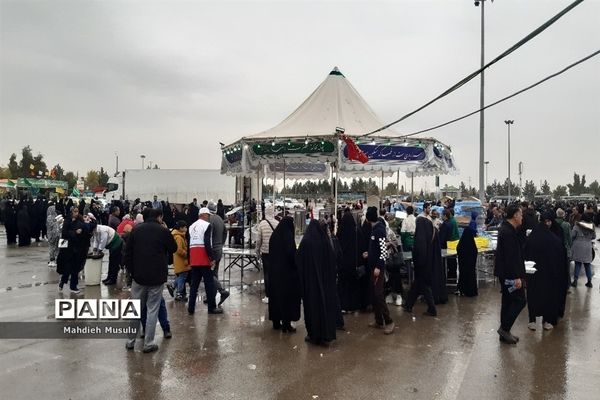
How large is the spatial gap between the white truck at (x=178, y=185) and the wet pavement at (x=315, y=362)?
27.7 m

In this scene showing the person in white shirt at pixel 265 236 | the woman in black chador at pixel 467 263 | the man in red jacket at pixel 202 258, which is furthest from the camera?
the woman in black chador at pixel 467 263

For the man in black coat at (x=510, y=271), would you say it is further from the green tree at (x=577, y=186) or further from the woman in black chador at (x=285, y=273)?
the green tree at (x=577, y=186)

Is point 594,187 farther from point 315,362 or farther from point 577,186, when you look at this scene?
point 315,362

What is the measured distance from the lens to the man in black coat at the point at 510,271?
18.7 ft

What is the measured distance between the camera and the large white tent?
10078 mm

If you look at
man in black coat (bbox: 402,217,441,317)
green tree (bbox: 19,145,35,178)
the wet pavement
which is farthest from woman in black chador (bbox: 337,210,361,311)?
green tree (bbox: 19,145,35,178)

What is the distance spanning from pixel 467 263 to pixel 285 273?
436 centimetres

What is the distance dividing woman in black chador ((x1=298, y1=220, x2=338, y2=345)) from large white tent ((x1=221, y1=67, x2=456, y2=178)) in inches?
166

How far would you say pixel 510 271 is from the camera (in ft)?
18.7

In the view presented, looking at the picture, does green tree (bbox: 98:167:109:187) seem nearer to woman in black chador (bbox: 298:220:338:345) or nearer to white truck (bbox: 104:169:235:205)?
white truck (bbox: 104:169:235:205)

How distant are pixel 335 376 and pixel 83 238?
252 inches

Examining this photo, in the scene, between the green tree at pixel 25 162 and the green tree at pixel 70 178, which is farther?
the green tree at pixel 70 178

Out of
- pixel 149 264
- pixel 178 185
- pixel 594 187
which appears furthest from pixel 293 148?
pixel 594 187

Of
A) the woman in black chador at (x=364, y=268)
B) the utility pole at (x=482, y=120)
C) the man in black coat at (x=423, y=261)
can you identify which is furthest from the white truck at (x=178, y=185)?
the man in black coat at (x=423, y=261)
